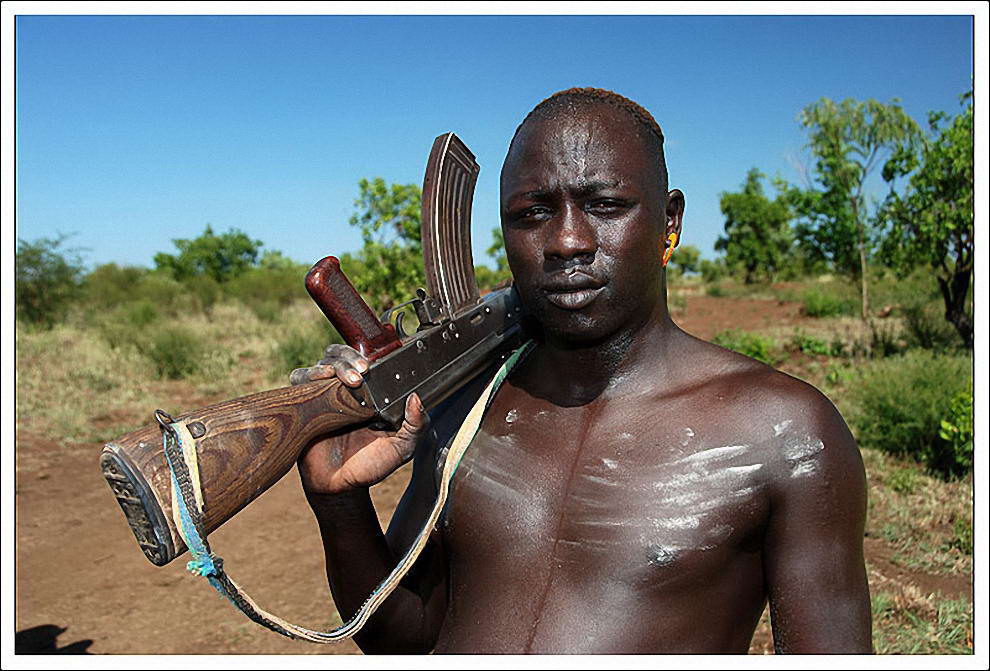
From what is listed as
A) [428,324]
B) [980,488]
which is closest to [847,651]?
[428,324]

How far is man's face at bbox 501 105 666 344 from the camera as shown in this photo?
1.60 meters

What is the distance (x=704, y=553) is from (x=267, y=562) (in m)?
6.22

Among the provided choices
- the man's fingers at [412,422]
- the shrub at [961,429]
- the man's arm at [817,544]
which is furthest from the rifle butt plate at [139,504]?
the shrub at [961,429]

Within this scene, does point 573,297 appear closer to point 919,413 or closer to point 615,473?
point 615,473

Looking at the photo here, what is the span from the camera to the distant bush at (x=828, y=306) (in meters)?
19.8

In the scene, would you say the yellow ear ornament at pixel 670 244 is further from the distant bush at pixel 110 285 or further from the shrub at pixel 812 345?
the distant bush at pixel 110 285

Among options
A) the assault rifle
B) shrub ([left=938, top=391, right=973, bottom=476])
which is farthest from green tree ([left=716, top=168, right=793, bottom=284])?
the assault rifle

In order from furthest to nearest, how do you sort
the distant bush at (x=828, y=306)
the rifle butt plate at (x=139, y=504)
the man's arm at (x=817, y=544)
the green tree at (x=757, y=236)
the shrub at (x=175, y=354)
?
the green tree at (x=757, y=236), the distant bush at (x=828, y=306), the shrub at (x=175, y=354), the man's arm at (x=817, y=544), the rifle butt plate at (x=139, y=504)

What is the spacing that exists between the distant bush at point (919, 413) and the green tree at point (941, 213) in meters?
3.34

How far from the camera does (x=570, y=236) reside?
5.18ft

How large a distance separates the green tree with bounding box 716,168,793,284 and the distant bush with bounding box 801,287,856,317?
742 inches

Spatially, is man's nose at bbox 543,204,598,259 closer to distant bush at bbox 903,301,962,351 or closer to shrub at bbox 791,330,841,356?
distant bush at bbox 903,301,962,351

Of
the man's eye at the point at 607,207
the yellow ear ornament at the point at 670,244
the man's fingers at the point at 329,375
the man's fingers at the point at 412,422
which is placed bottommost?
the man's fingers at the point at 412,422

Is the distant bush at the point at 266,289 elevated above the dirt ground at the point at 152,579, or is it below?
above
